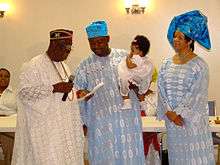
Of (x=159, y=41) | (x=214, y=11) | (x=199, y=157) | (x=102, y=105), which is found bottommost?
(x=199, y=157)

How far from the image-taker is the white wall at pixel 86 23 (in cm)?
729

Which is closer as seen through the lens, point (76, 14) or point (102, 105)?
point (102, 105)

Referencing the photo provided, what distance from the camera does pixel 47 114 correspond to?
139 inches

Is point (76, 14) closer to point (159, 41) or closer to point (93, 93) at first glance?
point (159, 41)

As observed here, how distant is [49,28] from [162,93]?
13.3 feet

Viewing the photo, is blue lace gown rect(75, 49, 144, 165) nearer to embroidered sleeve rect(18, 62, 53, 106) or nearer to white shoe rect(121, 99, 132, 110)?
white shoe rect(121, 99, 132, 110)

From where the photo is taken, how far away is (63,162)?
3.60 m

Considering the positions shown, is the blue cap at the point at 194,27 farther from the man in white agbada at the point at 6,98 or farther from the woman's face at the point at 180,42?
the man in white agbada at the point at 6,98

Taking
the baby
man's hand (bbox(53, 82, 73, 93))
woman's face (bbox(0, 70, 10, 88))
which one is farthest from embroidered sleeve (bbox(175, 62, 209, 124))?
woman's face (bbox(0, 70, 10, 88))

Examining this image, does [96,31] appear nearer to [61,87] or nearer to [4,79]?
[61,87]

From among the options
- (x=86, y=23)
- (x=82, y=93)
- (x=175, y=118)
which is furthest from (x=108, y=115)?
(x=86, y=23)

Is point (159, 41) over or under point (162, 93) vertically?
over

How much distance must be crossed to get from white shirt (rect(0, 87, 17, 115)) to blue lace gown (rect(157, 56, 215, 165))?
281 cm

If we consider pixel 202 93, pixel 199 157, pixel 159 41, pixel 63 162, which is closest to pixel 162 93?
pixel 202 93
